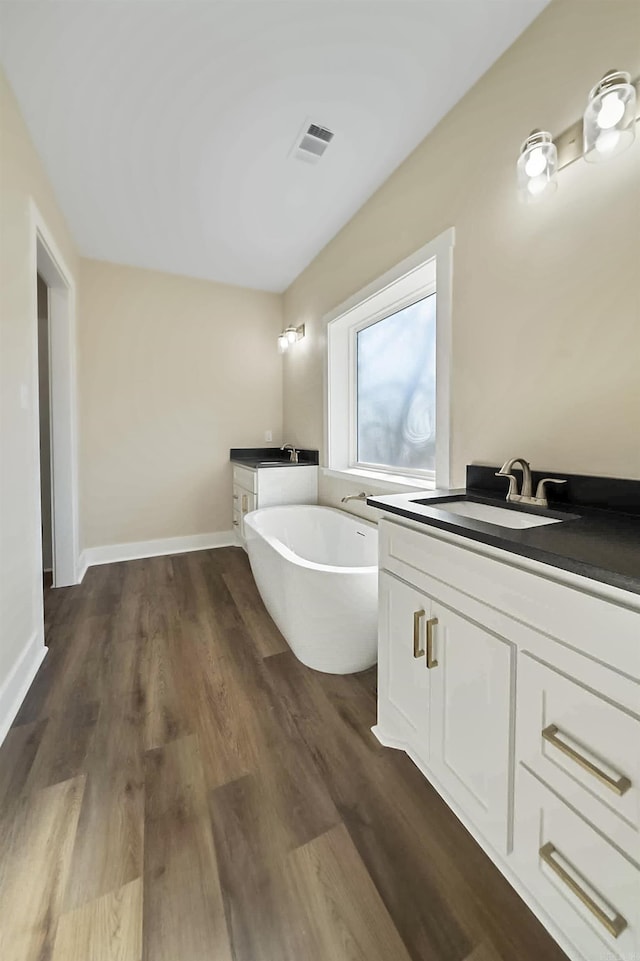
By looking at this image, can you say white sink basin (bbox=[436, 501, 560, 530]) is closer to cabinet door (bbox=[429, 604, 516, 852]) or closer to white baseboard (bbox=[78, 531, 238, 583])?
cabinet door (bbox=[429, 604, 516, 852])

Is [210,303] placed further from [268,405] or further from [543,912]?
[543,912]

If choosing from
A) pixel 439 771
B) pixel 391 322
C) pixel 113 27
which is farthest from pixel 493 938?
pixel 113 27

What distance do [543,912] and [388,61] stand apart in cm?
261

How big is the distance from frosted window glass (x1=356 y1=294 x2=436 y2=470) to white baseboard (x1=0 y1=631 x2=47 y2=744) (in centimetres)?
215

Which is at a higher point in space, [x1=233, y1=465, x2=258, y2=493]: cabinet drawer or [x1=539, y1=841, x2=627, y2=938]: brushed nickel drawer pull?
[x1=233, y1=465, x2=258, y2=493]: cabinet drawer

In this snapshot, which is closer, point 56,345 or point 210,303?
point 56,345

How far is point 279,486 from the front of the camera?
9.43ft

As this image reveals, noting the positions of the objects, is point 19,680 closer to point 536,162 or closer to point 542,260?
point 542,260

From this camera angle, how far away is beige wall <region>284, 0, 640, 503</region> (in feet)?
3.37

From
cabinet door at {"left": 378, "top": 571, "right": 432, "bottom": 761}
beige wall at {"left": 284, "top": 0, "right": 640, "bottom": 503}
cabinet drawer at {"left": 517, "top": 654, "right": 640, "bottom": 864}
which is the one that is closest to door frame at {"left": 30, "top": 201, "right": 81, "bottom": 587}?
beige wall at {"left": 284, "top": 0, "right": 640, "bottom": 503}

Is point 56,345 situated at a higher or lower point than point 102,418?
higher

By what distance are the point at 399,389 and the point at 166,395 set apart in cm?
216

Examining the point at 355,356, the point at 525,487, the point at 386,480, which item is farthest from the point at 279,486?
the point at 525,487

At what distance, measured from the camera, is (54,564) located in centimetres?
260
